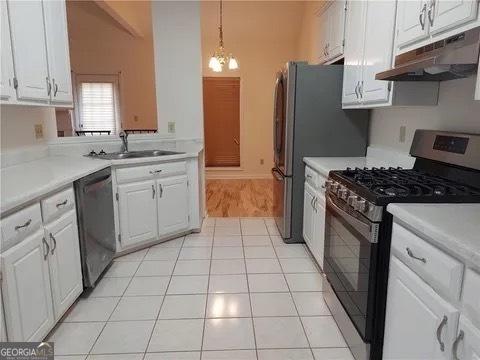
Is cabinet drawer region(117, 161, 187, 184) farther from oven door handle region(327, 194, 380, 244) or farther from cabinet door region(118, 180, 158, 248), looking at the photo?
oven door handle region(327, 194, 380, 244)

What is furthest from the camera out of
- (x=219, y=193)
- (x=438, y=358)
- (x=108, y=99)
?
(x=108, y=99)

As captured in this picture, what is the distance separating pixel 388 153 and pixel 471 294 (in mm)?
1853

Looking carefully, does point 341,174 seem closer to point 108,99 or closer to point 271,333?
point 271,333

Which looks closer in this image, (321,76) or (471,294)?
(471,294)

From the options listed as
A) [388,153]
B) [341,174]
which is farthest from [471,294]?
[388,153]

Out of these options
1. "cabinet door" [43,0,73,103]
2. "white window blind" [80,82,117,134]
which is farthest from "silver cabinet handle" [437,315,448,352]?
"white window blind" [80,82,117,134]

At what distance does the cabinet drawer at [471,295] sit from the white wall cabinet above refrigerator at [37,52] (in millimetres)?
2360

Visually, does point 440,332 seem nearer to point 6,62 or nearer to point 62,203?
point 62,203

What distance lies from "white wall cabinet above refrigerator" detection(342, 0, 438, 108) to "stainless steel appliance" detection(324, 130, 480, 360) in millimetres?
279

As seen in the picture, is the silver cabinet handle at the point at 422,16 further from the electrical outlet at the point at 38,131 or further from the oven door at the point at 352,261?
the electrical outlet at the point at 38,131

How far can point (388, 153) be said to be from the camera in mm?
2652

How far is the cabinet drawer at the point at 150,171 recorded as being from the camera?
2811 mm

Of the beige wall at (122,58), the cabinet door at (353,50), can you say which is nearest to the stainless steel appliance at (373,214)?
the cabinet door at (353,50)

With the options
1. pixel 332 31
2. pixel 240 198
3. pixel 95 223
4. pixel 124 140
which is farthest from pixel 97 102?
pixel 332 31
